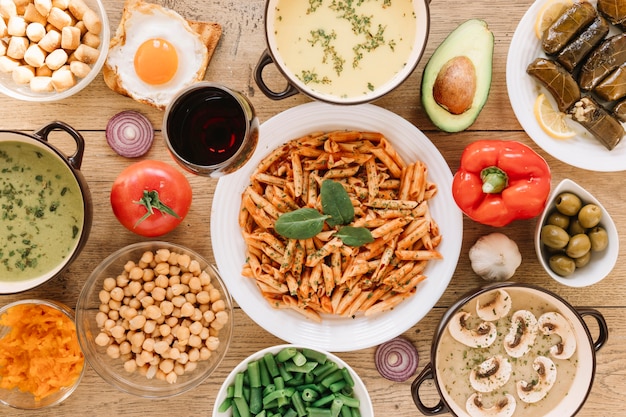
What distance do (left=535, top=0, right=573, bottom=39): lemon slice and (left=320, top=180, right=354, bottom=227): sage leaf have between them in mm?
819

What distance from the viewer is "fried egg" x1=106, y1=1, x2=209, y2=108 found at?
6.48 ft

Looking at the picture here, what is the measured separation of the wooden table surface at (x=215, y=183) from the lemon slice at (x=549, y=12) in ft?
0.40

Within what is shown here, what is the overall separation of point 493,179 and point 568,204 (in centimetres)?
28

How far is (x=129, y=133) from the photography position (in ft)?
6.64

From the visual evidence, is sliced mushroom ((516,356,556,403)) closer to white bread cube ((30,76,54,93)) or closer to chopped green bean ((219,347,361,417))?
chopped green bean ((219,347,361,417))

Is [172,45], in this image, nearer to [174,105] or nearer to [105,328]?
[174,105]

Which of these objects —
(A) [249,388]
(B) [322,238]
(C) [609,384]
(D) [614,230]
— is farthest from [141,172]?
(C) [609,384]

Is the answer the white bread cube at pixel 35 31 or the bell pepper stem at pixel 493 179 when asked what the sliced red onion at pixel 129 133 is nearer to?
the white bread cube at pixel 35 31

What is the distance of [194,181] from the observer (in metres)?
2.06

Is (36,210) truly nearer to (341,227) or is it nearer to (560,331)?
(341,227)

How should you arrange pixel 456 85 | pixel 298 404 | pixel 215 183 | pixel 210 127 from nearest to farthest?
pixel 210 127 < pixel 456 85 < pixel 298 404 < pixel 215 183

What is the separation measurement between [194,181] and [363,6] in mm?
788

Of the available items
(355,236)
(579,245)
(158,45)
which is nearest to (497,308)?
(579,245)

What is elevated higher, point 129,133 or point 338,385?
point 129,133
